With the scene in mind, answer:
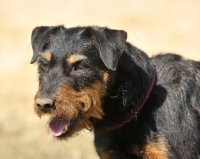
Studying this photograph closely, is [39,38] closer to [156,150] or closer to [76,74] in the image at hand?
[76,74]

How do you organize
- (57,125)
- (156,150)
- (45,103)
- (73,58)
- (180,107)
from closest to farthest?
(45,103) → (73,58) → (57,125) → (156,150) → (180,107)

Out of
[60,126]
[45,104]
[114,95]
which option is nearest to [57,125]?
[60,126]

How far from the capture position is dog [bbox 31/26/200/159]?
21.0ft

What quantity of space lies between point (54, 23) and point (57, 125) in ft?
43.4

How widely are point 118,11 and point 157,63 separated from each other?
15.0 metres

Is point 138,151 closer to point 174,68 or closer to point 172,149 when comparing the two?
point 172,149

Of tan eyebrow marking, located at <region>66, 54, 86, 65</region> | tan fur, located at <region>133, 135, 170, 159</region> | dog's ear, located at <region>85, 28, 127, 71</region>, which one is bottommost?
tan fur, located at <region>133, 135, 170, 159</region>

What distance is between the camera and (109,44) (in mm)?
6465

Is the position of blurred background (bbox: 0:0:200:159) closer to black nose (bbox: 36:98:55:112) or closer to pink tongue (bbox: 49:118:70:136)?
pink tongue (bbox: 49:118:70:136)

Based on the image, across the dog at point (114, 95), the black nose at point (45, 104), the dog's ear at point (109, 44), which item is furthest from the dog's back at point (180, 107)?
the black nose at point (45, 104)

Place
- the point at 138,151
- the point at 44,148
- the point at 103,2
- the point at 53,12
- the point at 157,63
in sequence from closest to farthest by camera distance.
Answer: the point at 138,151 → the point at 157,63 → the point at 44,148 → the point at 53,12 → the point at 103,2

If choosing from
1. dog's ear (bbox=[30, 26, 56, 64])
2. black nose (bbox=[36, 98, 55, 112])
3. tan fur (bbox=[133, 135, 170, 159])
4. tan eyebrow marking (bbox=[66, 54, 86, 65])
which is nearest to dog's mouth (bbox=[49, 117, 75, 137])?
black nose (bbox=[36, 98, 55, 112])

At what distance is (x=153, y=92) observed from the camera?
694cm

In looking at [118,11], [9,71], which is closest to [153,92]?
[9,71]
